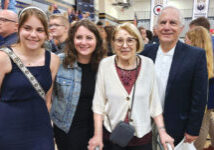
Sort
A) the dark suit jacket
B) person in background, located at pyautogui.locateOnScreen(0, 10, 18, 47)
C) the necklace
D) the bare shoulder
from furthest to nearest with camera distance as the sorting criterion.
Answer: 1. person in background, located at pyautogui.locateOnScreen(0, 10, 18, 47)
2. the dark suit jacket
3. the necklace
4. the bare shoulder

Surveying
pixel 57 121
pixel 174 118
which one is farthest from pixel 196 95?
pixel 57 121

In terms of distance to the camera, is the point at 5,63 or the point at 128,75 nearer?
the point at 5,63

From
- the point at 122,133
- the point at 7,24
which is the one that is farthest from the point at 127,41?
the point at 7,24

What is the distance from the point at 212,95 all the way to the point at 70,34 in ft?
5.88

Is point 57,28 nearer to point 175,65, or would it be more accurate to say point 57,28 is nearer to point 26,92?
point 26,92

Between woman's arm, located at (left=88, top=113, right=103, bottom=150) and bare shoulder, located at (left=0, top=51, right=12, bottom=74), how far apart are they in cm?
69

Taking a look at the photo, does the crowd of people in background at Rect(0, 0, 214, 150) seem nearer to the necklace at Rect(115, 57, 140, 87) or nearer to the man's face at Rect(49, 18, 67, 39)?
the necklace at Rect(115, 57, 140, 87)

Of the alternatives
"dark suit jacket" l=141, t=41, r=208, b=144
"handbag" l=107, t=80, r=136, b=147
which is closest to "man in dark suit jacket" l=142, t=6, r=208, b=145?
"dark suit jacket" l=141, t=41, r=208, b=144

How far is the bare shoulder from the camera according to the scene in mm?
1270

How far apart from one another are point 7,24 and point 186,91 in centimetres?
245

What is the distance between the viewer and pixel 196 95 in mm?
1572

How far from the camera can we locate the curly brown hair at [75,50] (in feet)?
5.36

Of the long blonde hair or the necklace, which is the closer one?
the necklace

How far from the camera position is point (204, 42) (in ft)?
7.08
